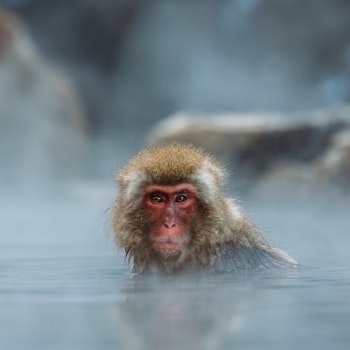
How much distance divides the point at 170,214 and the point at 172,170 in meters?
0.21

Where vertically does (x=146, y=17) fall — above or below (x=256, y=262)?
above

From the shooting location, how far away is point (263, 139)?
14.4 metres

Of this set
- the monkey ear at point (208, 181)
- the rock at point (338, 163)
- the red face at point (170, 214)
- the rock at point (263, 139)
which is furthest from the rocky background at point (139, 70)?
the red face at point (170, 214)

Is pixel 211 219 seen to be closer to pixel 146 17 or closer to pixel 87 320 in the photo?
pixel 87 320

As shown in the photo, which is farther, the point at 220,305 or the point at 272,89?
the point at 272,89

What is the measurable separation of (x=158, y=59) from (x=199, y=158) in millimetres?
15561

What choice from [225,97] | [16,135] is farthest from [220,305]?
[225,97]

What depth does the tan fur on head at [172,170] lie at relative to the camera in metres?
5.95

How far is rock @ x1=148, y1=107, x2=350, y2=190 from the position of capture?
13.8 m

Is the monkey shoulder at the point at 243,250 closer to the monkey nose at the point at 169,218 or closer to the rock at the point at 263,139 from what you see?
the monkey nose at the point at 169,218

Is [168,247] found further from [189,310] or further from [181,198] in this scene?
[189,310]

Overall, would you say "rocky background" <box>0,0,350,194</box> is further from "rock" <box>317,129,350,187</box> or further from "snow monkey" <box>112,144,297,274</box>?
"snow monkey" <box>112,144,297,274</box>

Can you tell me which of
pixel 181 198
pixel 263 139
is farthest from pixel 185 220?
pixel 263 139

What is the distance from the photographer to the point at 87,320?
11.3ft
